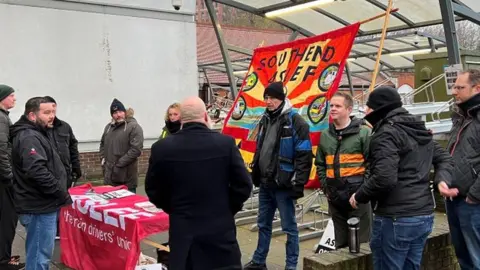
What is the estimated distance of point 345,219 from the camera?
4.31 m

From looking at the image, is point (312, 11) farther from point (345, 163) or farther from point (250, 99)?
point (345, 163)

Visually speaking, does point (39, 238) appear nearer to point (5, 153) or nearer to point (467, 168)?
point (5, 153)

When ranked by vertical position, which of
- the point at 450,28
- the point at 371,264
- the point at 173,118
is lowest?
the point at 371,264

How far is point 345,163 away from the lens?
4090 mm

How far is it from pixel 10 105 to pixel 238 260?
10.5 feet

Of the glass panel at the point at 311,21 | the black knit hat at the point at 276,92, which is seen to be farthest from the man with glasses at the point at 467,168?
the glass panel at the point at 311,21

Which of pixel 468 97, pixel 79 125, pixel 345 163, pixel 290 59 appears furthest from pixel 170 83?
pixel 468 97

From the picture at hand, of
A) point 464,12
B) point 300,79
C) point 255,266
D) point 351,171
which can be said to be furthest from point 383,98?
point 464,12

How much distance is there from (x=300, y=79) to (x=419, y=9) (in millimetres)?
5681

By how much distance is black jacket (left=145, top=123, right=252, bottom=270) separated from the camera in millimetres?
3014

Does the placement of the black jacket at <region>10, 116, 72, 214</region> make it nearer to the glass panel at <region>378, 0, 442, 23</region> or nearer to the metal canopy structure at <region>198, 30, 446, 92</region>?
the glass panel at <region>378, 0, 442, 23</region>

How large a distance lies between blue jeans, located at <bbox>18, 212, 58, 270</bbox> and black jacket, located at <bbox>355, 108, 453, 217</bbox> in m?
2.62

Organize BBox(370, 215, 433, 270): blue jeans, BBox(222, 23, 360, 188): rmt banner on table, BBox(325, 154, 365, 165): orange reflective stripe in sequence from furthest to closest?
BBox(222, 23, 360, 188): rmt banner on table < BBox(325, 154, 365, 165): orange reflective stripe < BBox(370, 215, 433, 270): blue jeans

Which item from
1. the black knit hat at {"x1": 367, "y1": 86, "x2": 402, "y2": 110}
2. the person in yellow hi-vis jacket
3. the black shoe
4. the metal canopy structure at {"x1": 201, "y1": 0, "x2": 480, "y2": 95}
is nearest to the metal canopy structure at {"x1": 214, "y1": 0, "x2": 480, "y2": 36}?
the metal canopy structure at {"x1": 201, "y1": 0, "x2": 480, "y2": 95}
